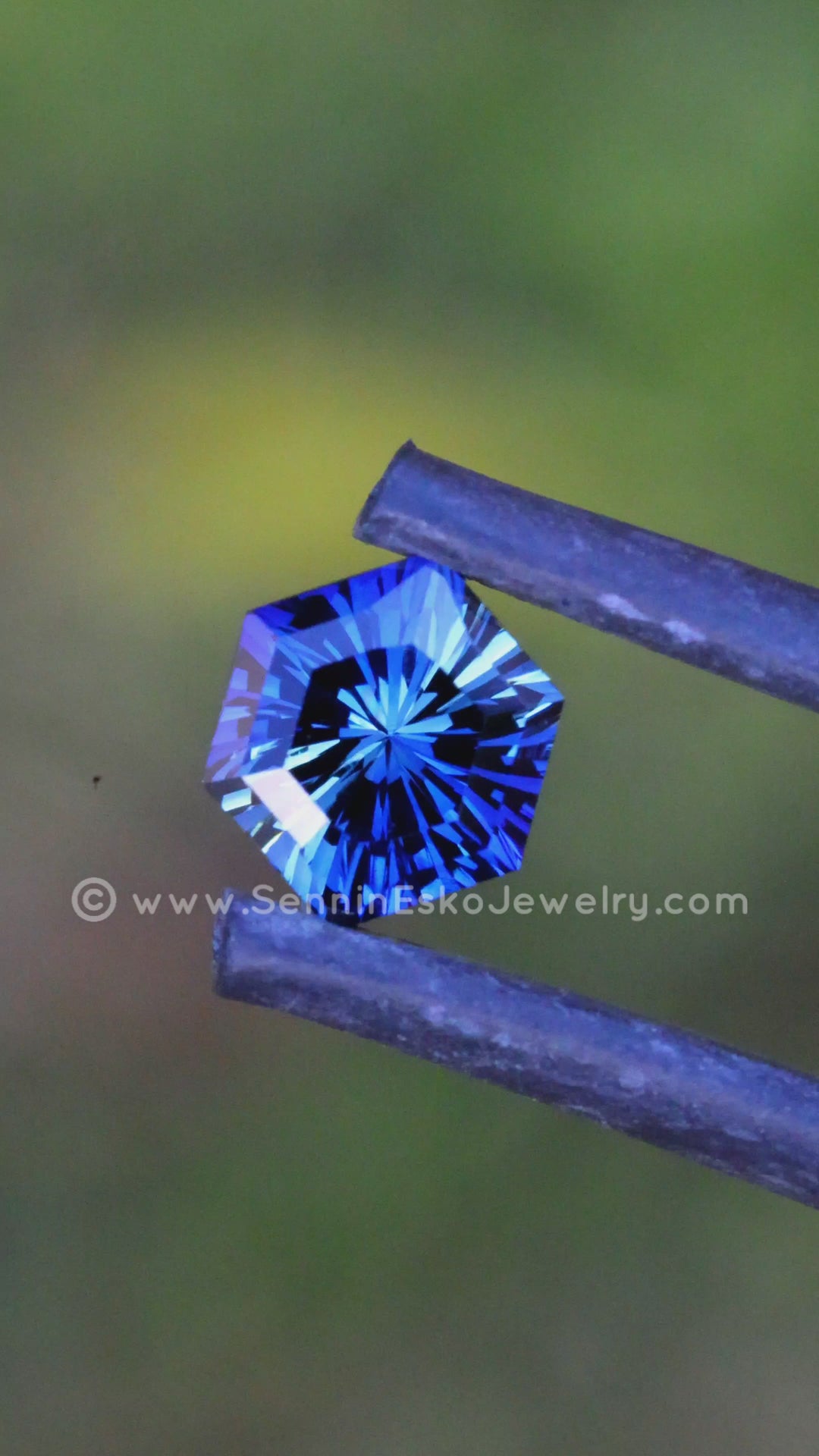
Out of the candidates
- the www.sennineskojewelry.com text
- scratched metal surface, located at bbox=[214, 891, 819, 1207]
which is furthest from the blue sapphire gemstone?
the www.sennineskojewelry.com text

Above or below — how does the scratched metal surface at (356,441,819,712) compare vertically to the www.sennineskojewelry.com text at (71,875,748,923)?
above

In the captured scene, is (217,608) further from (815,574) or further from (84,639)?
(815,574)

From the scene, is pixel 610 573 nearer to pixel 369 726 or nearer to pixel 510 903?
pixel 369 726

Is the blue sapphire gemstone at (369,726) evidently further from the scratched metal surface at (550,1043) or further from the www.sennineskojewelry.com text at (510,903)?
the www.sennineskojewelry.com text at (510,903)

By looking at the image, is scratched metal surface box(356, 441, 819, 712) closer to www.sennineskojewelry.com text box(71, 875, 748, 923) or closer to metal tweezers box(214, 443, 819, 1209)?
metal tweezers box(214, 443, 819, 1209)

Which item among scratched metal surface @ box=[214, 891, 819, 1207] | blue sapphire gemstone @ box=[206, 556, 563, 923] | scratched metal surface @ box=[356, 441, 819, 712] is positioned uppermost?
scratched metal surface @ box=[356, 441, 819, 712]

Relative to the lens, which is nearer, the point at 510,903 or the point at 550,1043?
the point at 550,1043

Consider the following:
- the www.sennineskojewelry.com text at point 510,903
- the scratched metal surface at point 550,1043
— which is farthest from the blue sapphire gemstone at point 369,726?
the www.sennineskojewelry.com text at point 510,903

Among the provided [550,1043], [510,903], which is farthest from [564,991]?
[510,903]
